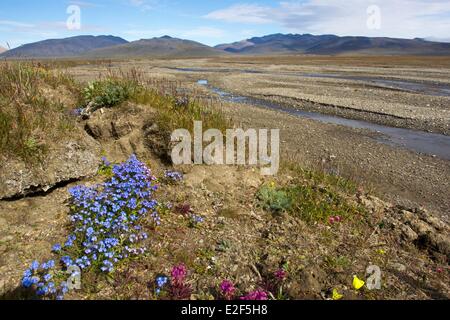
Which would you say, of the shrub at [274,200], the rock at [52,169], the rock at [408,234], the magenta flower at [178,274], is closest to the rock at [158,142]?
the rock at [52,169]

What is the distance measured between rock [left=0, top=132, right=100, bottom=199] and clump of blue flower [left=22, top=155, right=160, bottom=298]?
1.56ft

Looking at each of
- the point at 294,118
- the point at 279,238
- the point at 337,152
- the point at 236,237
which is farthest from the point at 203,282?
the point at 294,118

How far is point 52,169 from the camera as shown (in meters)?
6.11

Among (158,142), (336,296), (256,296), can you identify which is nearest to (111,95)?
(158,142)

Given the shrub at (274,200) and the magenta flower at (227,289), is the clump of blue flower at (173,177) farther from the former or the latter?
the magenta flower at (227,289)

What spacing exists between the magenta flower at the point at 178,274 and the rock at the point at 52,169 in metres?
2.84

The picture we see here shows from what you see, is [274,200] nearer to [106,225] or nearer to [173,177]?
[173,177]

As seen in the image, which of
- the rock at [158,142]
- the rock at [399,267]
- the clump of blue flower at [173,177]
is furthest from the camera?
the rock at [158,142]

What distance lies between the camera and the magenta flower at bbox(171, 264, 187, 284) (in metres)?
4.62

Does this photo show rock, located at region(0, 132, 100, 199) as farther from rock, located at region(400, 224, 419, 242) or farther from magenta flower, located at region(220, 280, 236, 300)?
rock, located at region(400, 224, 419, 242)

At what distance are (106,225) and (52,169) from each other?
1744mm

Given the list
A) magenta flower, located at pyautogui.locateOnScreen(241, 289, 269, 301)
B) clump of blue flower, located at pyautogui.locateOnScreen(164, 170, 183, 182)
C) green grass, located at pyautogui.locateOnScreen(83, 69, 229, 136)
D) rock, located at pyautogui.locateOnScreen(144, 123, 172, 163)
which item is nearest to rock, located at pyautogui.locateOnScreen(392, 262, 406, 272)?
magenta flower, located at pyautogui.locateOnScreen(241, 289, 269, 301)

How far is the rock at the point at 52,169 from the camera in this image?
223 inches

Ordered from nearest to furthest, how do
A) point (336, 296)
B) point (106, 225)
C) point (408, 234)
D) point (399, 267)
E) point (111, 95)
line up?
1. point (336, 296)
2. point (106, 225)
3. point (399, 267)
4. point (408, 234)
5. point (111, 95)
